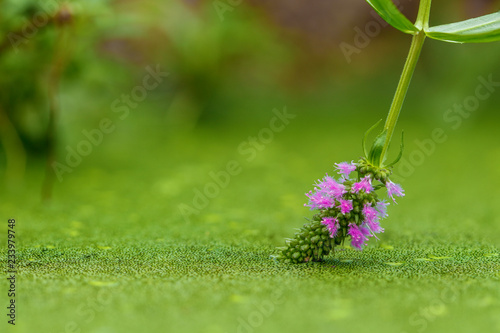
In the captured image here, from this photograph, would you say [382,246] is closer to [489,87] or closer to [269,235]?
[269,235]

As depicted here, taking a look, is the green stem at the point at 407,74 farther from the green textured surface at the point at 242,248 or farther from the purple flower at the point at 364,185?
the green textured surface at the point at 242,248

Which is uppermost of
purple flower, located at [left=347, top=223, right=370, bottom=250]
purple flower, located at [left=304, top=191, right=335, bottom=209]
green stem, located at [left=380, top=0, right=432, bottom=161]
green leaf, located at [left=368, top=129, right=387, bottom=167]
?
green stem, located at [left=380, top=0, right=432, bottom=161]

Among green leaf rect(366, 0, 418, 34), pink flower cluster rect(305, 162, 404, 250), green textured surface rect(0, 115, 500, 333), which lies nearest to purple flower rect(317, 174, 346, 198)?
pink flower cluster rect(305, 162, 404, 250)

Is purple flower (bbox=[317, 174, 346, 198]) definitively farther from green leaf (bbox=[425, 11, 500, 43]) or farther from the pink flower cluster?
green leaf (bbox=[425, 11, 500, 43])

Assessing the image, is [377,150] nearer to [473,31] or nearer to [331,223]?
[331,223]

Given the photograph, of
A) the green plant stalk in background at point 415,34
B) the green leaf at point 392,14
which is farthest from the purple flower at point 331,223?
the green leaf at point 392,14

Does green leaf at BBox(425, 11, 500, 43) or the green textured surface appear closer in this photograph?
the green textured surface
